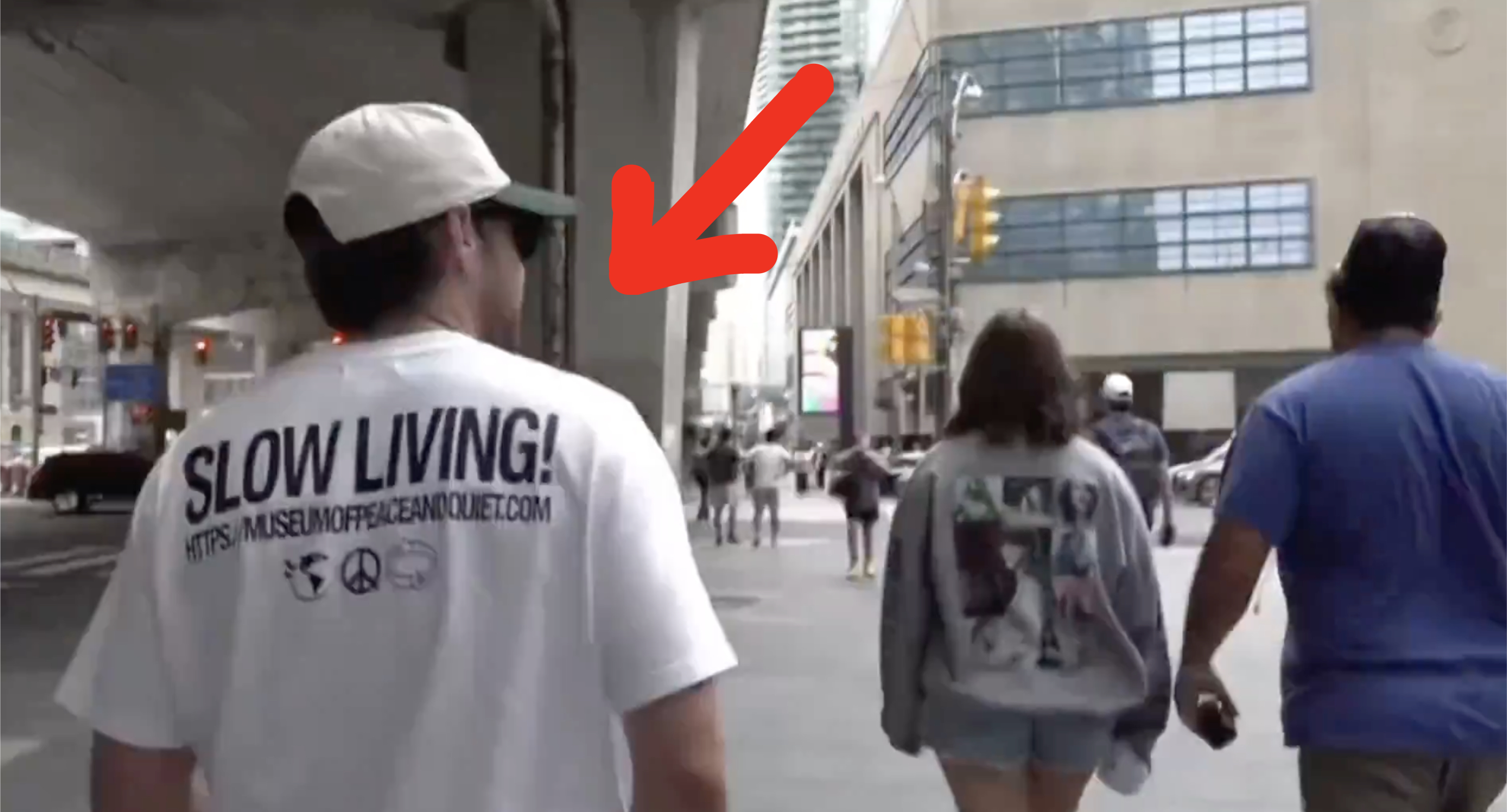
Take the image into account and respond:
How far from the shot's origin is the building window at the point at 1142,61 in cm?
4466

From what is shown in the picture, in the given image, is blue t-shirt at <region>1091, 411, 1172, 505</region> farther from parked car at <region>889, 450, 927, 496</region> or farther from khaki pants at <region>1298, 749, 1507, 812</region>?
parked car at <region>889, 450, 927, 496</region>

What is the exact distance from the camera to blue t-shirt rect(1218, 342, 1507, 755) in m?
3.09

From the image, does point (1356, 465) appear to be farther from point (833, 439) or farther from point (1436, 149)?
point (833, 439)

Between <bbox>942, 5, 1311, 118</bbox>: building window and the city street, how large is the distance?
91.2 ft

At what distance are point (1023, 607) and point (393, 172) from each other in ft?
8.41

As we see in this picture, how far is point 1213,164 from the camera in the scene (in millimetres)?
45250

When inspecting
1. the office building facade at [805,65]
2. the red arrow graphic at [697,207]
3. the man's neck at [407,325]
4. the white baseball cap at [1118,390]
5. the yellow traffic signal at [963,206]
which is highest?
the office building facade at [805,65]

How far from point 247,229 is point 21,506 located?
34.4 feet

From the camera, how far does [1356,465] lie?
3.16 metres

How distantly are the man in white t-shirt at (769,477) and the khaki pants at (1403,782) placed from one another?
2028cm

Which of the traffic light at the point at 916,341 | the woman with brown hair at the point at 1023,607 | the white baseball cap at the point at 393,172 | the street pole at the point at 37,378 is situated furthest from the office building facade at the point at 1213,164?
the white baseball cap at the point at 393,172

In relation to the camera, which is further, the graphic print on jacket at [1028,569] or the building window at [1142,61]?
the building window at [1142,61]

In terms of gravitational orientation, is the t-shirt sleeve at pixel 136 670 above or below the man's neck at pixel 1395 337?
below

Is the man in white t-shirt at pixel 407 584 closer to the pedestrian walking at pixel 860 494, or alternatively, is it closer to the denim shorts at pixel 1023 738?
the denim shorts at pixel 1023 738
